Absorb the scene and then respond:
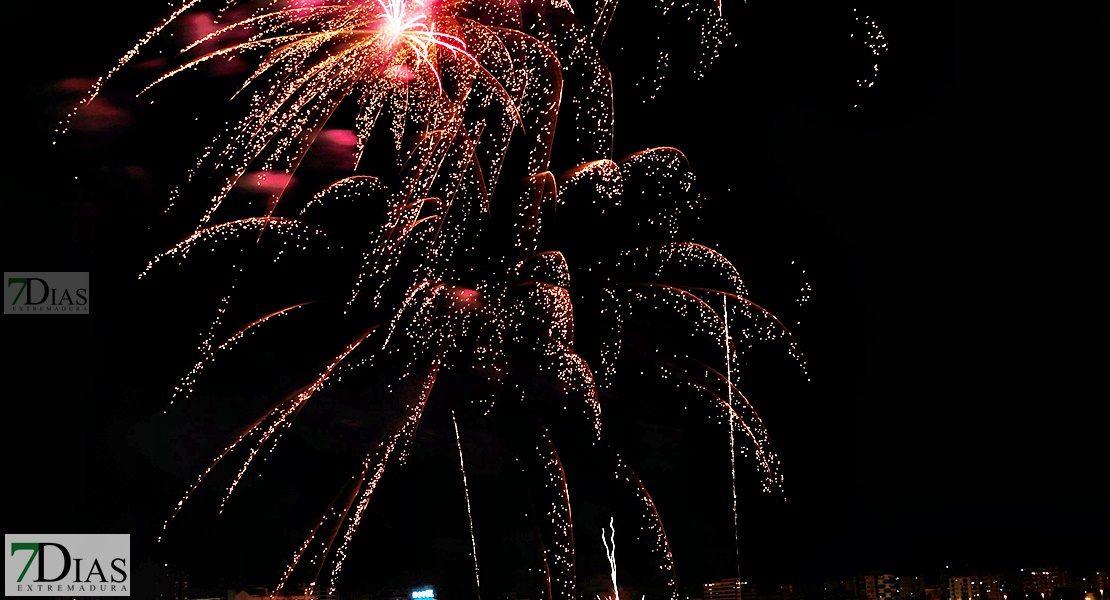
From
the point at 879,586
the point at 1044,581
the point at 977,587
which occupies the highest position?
the point at 879,586

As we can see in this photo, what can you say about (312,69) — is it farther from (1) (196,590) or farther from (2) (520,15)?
(1) (196,590)

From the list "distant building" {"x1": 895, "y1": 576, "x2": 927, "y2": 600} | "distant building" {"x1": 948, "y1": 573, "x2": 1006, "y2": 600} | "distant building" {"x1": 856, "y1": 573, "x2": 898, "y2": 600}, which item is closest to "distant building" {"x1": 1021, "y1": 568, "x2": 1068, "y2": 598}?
"distant building" {"x1": 948, "y1": 573, "x2": 1006, "y2": 600}

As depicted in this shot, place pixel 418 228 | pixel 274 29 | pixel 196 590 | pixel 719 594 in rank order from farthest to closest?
pixel 719 594 → pixel 196 590 → pixel 418 228 → pixel 274 29

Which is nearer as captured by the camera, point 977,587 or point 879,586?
point 879,586

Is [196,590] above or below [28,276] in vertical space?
below

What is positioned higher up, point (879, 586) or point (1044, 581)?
point (879, 586)

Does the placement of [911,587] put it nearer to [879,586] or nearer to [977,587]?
[879,586]

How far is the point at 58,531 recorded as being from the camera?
9.66 meters

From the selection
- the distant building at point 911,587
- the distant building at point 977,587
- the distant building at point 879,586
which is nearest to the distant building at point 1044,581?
the distant building at point 977,587

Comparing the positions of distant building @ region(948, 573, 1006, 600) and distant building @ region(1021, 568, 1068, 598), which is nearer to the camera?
distant building @ region(1021, 568, 1068, 598)

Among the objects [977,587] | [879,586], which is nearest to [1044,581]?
[977,587]

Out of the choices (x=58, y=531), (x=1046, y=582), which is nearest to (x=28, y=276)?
(x=58, y=531)

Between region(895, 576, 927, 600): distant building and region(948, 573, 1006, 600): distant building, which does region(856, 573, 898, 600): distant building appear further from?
region(948, 573, 1006, 600): distant building

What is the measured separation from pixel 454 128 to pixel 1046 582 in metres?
42.4
